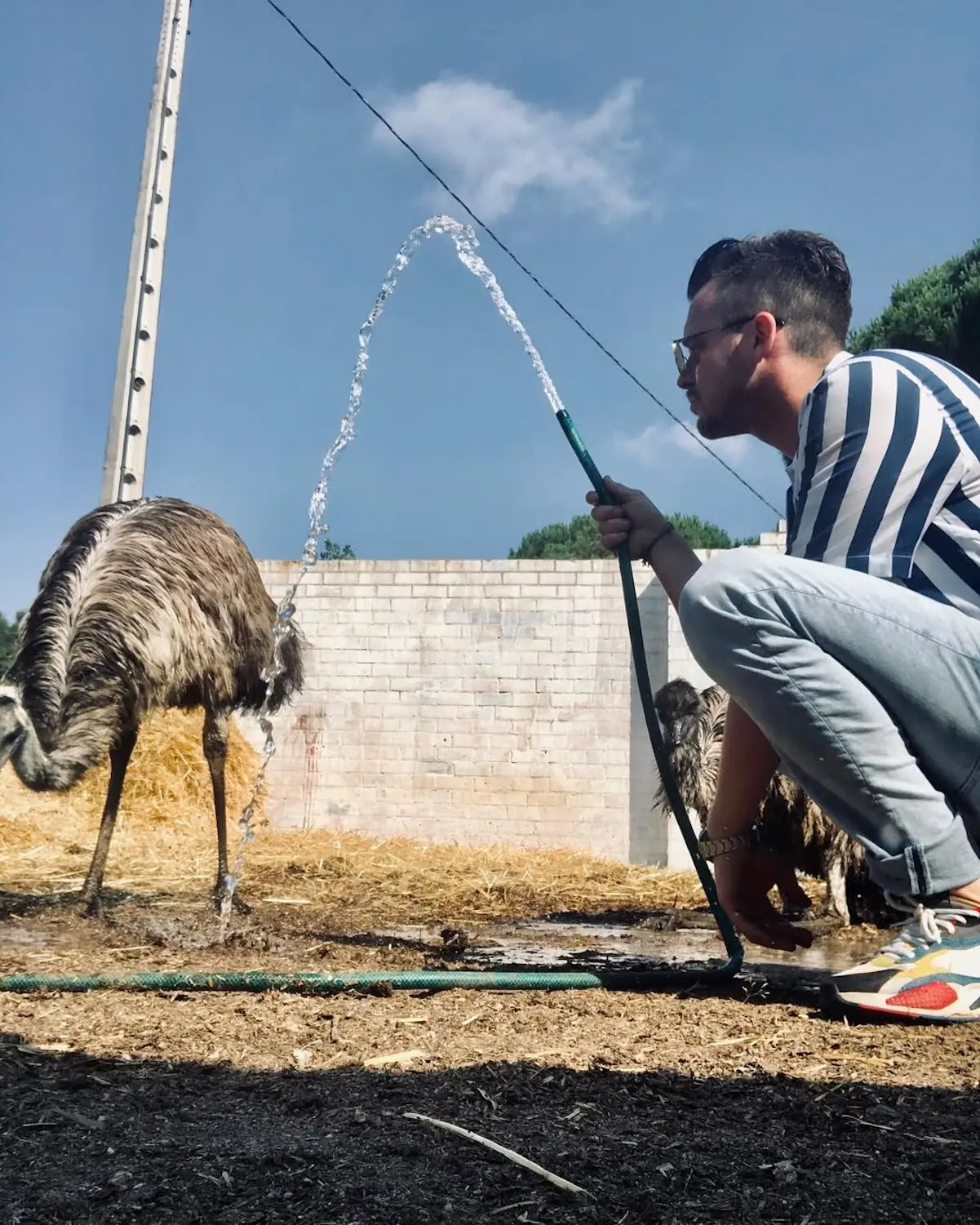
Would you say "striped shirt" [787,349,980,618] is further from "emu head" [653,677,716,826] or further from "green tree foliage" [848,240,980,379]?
"green tree foliage" [848,240,980,379]

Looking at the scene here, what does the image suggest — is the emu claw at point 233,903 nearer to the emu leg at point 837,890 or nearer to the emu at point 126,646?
the emu at point 126,646

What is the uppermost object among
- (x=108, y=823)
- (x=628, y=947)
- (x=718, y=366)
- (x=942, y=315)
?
(x=942, y=315)

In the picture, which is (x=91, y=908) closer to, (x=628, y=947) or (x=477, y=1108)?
(x=628, y=947)

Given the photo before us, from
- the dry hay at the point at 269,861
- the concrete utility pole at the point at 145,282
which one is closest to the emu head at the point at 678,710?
the dry hay at the point at 269,861

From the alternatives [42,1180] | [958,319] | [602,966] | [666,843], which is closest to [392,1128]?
[42,1180]

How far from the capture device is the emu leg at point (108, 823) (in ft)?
15.8

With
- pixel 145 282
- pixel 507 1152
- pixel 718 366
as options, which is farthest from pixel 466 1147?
pixel 145 282

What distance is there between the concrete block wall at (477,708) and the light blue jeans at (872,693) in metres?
6.84

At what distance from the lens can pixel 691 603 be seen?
2.10 meters

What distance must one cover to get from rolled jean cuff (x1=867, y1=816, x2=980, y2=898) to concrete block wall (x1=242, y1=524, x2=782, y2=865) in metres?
6.87

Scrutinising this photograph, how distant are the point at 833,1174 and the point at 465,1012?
1.12 meters

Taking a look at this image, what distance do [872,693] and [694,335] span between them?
3.27 feet

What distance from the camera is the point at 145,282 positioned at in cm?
967

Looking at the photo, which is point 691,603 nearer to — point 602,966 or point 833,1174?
point 833,1174
